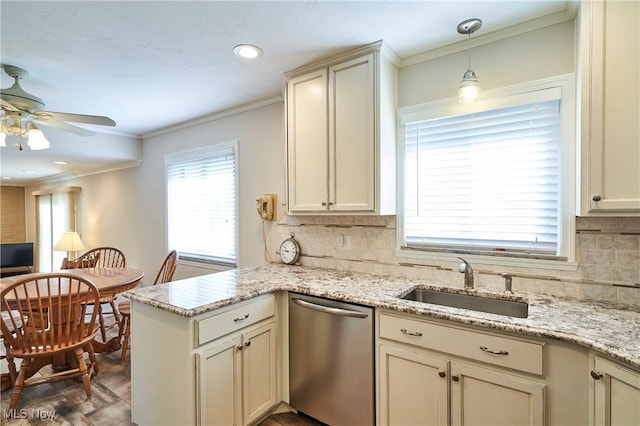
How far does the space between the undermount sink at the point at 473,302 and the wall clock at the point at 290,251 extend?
43.0 inches

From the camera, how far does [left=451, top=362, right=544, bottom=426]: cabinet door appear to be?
1.31 metres

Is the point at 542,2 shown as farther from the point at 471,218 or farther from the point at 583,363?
Answer: the point at 583,363

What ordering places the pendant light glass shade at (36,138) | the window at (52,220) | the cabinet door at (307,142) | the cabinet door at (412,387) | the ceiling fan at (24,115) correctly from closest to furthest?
the cabinet door at (412,387)
the ceiling fan at (24,115)
the cabinet door at (307,142)
the pendant light glass shade at (36,138)
the window at (52,220)

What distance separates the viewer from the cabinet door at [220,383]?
1590 mm

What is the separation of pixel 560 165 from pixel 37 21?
303 centimetres

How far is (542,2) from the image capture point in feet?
5.31

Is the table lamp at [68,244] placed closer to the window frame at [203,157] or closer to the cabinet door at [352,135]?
the window frame at [203,157]

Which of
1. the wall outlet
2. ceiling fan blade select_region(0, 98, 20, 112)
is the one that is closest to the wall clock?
the wall outlet

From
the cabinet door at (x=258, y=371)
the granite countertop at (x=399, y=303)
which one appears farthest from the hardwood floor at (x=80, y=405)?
the granite countertop at (x=399, y=303)

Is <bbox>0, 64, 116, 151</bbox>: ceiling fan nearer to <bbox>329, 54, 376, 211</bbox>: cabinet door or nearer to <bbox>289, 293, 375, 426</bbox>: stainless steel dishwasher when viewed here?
<bbox>329, 54, 376, 211</bbox>: cabinet door

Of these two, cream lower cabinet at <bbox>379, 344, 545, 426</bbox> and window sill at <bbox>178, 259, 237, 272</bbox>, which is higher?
window sill at <bbox>178, 259, 237, 272</bbox>

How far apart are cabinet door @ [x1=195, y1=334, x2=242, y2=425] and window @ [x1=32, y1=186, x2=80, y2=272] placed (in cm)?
556

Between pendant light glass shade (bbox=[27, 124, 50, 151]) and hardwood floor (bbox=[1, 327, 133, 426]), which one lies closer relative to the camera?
hardwood floor (bbox=[1, 327, 133, 426])

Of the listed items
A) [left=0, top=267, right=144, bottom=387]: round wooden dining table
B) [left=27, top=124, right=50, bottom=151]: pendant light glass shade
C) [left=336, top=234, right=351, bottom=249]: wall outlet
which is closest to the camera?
[left=27, top=124, right=50, bottom=151]: pendant light glass shade
